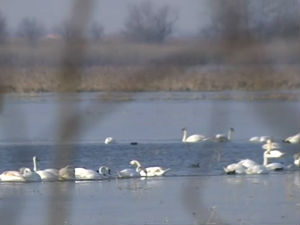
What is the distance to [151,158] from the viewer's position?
488 inches

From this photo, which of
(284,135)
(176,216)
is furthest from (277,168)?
(284,135)

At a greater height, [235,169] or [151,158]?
[151,158]

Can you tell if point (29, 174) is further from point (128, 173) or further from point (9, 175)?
point (128, 173)

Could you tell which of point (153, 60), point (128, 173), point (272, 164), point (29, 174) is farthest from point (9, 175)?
point (153, 60)

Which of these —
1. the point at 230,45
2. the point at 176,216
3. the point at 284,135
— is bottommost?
the point at 176,216

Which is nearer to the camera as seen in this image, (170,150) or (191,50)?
(191,50)

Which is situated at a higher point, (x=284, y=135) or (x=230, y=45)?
(x=230, y=45)

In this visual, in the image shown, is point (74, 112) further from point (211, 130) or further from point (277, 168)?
point (277, 168)

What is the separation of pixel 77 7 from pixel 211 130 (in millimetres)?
209

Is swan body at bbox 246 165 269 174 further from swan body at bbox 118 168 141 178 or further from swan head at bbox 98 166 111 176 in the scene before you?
swan head at bbox 98 166 111 176

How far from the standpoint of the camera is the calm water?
1.08m

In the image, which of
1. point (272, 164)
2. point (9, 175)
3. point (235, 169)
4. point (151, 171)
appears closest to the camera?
point (9, 175)

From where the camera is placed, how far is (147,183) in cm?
995

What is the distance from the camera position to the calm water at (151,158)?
1083 millimetres
